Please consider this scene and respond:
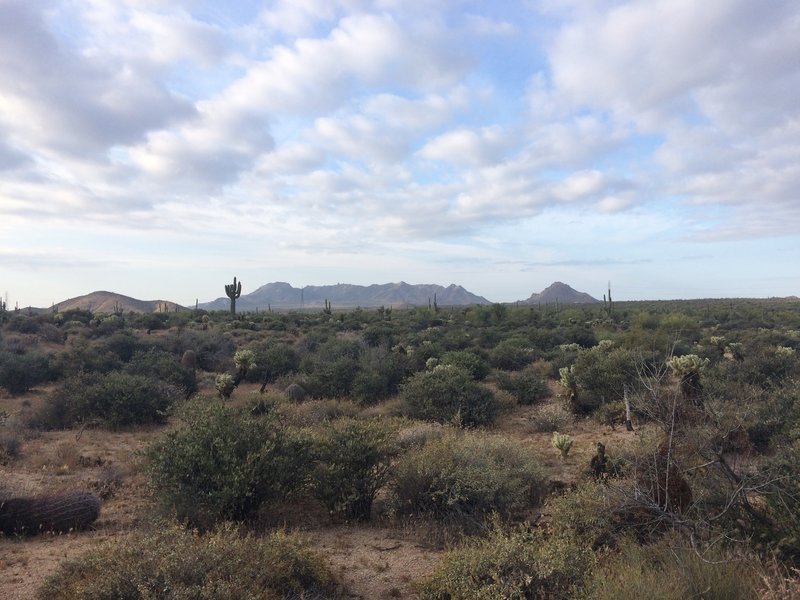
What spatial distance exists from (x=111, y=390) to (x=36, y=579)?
926 cm

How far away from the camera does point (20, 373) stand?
18641mm

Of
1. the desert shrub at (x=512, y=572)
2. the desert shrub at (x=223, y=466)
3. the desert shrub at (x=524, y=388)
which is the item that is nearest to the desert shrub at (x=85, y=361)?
the desert shrub at (x=223, y=466)

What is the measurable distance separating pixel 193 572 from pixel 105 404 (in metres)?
11.2

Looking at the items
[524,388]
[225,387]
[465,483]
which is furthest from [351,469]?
[225,387]

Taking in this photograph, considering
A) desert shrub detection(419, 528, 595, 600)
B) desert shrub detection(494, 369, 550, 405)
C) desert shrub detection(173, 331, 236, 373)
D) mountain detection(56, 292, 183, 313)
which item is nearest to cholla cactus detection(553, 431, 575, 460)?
desert shrub detection(419, 528, 595, 600)

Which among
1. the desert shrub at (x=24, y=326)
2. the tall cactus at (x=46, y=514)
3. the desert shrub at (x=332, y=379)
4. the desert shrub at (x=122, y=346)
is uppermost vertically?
the desert shrub at (x=24, y=326)

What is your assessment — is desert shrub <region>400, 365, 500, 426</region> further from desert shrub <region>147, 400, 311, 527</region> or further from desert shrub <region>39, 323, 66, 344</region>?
desert shrub <region>39, 323, 66, 344</region>

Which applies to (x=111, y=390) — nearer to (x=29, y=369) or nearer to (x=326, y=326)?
(x=29, y=369)

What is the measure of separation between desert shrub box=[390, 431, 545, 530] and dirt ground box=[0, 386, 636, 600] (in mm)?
447

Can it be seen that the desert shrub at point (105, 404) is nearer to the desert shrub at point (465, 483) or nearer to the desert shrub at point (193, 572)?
the desert shrub at point (465, 483)

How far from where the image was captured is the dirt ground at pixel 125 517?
20.4 ft

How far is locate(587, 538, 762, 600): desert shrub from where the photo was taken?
13.3 feet

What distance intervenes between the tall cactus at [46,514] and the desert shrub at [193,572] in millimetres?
2346

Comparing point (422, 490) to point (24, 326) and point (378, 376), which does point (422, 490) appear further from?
point (24, 326)
